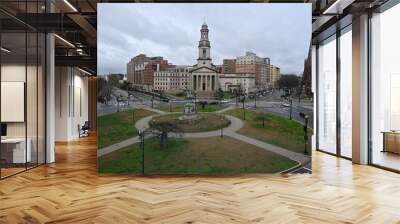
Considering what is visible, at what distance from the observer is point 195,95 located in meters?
6.96

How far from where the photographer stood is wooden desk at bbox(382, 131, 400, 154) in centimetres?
711

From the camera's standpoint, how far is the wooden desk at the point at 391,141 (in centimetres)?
711

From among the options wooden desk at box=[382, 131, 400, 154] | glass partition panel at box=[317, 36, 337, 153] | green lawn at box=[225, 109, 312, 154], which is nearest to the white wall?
glass partition panel at box=[317, 36, 337, 153]

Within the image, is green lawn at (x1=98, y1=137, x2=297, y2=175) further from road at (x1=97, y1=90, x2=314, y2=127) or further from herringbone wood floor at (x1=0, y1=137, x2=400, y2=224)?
road at (x1=97, y1=90, x2=314, y2=127)

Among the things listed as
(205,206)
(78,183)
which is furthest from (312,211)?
(78,183)

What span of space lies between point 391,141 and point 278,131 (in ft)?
7.36

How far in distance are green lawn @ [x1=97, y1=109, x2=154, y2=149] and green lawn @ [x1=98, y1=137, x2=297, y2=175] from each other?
229 millimetres

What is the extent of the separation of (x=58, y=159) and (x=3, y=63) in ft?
10.2

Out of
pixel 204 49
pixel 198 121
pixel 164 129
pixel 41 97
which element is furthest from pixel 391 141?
pixel 41 97

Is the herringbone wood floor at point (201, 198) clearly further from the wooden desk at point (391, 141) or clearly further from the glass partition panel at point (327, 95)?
the glass partition panel at point (327, 95)

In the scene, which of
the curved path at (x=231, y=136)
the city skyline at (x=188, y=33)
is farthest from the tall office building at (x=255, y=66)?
the curved path at (x=231, y=136)

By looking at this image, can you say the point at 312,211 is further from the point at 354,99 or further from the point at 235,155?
the point at 354,99

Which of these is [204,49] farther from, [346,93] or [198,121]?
[346,93]

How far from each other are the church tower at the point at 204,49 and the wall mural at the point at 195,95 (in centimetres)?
2
